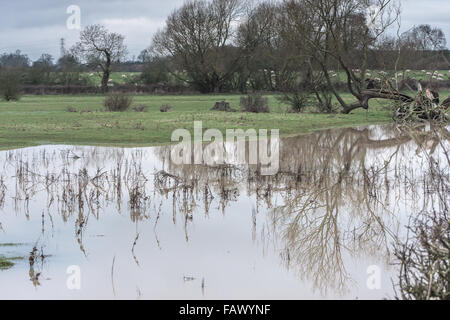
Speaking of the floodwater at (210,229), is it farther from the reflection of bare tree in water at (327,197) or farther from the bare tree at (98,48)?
the bare tree at (98,48)

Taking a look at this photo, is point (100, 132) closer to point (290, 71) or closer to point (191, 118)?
point (191, 118)

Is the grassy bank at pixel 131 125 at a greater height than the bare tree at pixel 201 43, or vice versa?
the bare tree at pixel 201 43

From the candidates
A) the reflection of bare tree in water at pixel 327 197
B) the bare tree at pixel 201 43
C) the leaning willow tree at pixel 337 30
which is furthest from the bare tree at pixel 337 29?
the bare tree at pixel 201 43

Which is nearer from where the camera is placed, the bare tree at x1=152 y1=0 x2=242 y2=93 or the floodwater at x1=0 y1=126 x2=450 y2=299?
the floodwater at x1=0 y1=126 x2=450 y2=299

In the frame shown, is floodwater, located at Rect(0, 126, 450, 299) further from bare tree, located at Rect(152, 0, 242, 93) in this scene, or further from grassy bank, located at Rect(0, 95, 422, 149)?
bare tree, located at Rect(152, 0, 242, 93)

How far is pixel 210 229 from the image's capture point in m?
10.6

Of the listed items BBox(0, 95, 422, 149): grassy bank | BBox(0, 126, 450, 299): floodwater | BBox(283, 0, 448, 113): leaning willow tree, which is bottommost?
BBox(0, 126, 450, 299): floodwater

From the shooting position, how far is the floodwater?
7.97 meters

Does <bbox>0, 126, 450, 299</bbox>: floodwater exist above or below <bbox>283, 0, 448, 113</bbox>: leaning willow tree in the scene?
below

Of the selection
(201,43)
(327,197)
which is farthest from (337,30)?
(201,43)

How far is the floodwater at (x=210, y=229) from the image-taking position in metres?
7.97

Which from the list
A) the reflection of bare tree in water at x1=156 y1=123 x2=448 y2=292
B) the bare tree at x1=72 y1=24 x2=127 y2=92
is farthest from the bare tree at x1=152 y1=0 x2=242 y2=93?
the reflection of bare tree in water at x1=156 y1=123 x2=448 y2=292

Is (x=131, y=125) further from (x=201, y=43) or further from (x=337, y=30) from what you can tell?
(x=201, y=43)
